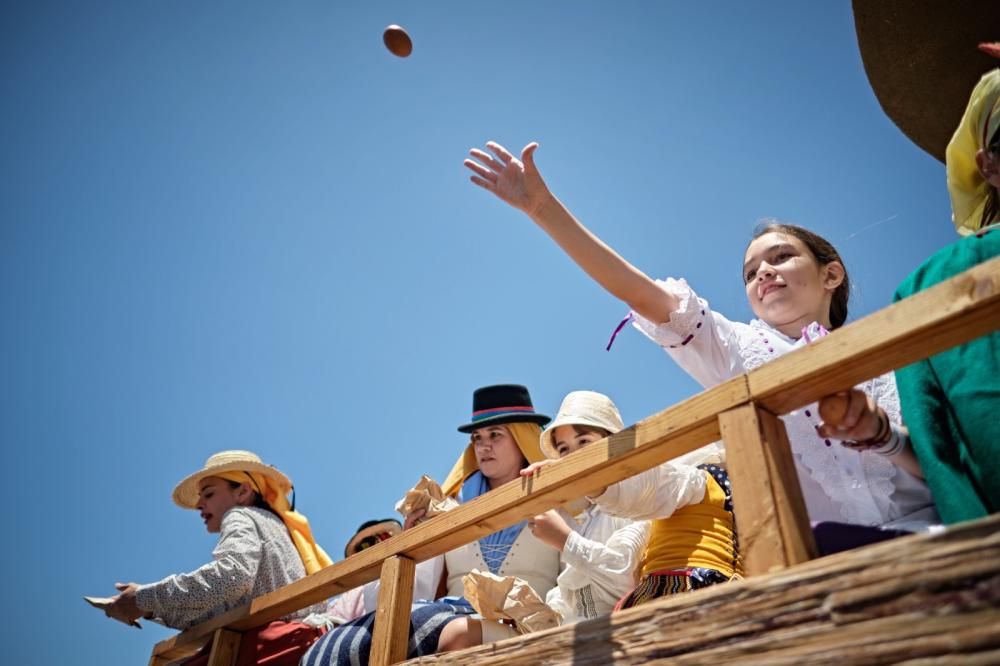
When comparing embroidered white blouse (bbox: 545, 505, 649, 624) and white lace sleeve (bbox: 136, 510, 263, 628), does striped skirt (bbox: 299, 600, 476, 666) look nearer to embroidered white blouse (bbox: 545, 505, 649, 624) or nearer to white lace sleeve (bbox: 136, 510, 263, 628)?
embroidered white blouse (bbox: 545, 505, 649, 624)

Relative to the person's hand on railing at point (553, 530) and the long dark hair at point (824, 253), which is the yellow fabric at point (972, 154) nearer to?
the long dark hair at point (824, 253)

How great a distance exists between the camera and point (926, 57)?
177 inches

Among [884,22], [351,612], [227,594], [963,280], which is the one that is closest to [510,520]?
[963,280]

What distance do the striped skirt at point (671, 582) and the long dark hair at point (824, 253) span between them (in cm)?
101

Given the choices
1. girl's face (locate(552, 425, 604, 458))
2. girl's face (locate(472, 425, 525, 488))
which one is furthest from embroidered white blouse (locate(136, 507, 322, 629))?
girl's face (locate(552, 425, 604, 458))

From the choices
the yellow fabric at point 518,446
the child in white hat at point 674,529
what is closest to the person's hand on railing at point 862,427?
the child in white hat at point 674,529

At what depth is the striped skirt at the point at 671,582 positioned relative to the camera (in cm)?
262

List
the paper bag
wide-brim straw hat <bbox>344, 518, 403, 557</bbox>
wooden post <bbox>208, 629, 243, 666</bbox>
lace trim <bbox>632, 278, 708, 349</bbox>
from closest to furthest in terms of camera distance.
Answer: lace trim <bbox>632, 278, 708, 349</bbox> → the paper bag → wooden post <bbox>208, 629, 243, 666</bbox> → wide-brim straw hat <bbox>344, 518, 403, 557</bbox>

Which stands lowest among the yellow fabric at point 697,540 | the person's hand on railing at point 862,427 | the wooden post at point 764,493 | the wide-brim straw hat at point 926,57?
the wooden post at point 764,493

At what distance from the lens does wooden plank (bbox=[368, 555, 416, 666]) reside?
232 centimetres

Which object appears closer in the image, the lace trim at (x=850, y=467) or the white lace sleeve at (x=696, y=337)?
the lace trim at (x=850, y=467)

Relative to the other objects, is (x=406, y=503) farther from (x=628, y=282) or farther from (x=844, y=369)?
(x=844, y=369)

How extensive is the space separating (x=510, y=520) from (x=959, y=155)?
7.07 ft

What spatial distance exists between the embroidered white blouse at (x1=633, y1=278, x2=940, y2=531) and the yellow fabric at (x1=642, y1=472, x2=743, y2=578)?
61 centimetres
